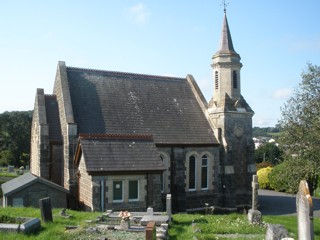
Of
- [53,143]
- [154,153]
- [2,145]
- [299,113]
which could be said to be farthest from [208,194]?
[2,145]

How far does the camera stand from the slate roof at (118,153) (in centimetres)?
1866

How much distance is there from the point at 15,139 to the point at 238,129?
4479 cm

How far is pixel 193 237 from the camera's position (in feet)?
41.2

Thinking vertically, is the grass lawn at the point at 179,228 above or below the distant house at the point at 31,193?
below

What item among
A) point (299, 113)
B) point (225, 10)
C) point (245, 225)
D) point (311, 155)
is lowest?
point (245, 225)

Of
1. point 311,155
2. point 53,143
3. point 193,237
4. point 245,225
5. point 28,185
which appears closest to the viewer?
point 193,237

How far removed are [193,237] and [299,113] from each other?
11.3 meters

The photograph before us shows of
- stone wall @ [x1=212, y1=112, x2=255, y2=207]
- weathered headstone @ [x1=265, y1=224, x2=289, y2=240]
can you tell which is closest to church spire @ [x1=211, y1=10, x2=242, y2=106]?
stone wall @ [x1=212, y1=112, x2=255, y2=207]

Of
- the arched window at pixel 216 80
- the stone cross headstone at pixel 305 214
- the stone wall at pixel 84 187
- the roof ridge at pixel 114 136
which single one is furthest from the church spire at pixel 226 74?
the stone cross headstone at pixel 305 214

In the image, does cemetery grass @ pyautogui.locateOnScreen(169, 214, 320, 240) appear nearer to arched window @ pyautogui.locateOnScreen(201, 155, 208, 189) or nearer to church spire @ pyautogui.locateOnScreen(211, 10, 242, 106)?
arched window @ pyautogui.locateOnScreen(201, 155, 208, 189)

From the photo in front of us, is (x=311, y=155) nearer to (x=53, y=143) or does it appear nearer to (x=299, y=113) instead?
(x=299, y=113)

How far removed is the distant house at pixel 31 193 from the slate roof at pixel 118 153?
2386mm

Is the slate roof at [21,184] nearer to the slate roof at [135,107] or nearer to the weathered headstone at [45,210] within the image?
the slate roof at [135,107]

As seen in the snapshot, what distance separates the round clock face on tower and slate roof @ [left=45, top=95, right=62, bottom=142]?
477 inches
